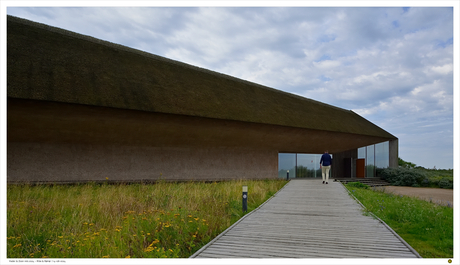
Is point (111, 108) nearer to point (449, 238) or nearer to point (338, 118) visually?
point (449, 238)

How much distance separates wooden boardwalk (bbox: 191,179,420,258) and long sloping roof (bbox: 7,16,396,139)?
8377mm

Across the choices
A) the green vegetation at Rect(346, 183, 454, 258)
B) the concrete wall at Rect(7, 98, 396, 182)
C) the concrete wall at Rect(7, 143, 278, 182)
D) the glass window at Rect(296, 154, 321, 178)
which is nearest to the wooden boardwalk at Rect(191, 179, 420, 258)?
the green vegetation at Rect(346, 183, 454, 258)

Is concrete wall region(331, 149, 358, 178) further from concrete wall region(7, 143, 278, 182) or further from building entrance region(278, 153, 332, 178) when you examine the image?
concrete wall region(7, 143, 278, 182)

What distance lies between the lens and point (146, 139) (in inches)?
625

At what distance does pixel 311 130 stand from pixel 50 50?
16388mm

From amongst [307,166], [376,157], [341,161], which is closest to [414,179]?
[376,157]

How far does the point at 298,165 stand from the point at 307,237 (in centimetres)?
1993

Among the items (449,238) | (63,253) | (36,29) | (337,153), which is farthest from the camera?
(337,153)

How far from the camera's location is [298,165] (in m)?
25.0

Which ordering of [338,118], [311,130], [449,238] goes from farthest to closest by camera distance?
[338,118], [311,130], [449,238]

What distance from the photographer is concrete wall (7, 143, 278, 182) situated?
43.8 ft

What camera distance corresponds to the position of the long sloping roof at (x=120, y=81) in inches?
464

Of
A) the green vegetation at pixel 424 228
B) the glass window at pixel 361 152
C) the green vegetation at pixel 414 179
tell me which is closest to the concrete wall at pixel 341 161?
the glass window at pixel 361 152

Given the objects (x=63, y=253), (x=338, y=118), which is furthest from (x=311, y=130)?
(x=63, y=253)
